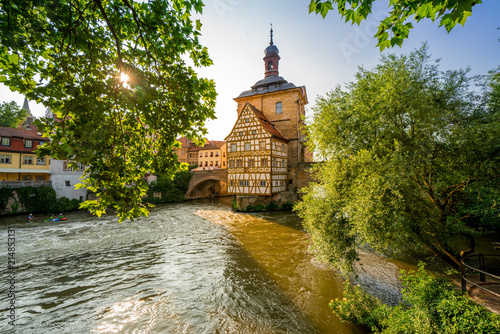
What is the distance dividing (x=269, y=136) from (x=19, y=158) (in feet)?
85.8

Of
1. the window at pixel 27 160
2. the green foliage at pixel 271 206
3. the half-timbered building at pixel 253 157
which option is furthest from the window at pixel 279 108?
the window at pixel 27 160

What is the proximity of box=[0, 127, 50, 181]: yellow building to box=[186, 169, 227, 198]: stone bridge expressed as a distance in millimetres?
16347

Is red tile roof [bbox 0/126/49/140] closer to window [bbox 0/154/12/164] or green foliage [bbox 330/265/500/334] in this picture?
window [bbox 0/154/12/164]

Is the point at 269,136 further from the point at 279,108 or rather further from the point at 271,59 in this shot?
the point at 271,59

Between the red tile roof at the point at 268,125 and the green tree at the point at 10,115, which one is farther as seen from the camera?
the green tree at the point at 10,115

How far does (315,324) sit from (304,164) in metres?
21.0

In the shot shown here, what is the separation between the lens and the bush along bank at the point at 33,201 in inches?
786

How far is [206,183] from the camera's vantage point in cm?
3519

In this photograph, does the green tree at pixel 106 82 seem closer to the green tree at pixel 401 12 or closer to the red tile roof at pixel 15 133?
A: the green tree at pixel 401 12

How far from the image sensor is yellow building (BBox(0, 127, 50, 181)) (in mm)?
21562

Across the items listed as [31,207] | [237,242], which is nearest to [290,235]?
[237,242]

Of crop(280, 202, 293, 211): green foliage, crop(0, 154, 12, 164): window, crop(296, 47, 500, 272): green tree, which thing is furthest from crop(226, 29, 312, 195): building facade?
crop(0, 154, 12, 164): window

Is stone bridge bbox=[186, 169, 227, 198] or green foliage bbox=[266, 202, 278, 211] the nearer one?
green foliage bbox=[266, 202, 278, 211]

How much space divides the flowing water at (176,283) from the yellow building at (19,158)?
1025 cm
